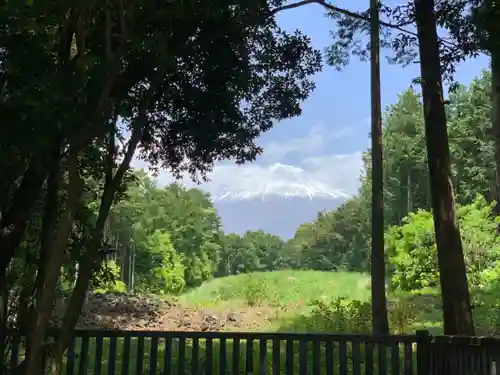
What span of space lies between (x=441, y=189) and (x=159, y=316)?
32.1 ft

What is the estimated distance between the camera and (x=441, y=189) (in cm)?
528

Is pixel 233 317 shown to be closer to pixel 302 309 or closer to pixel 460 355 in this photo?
pixel 302 309

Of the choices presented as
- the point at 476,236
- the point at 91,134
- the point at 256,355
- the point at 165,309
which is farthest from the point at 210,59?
the point at 476,236

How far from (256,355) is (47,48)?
18.1ft

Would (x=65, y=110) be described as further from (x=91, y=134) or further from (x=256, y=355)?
(x=256, y=355)

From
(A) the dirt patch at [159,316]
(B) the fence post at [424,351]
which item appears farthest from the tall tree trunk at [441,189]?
(A) the dirt patch at [159,316]

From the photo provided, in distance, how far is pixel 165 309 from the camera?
14555 mm

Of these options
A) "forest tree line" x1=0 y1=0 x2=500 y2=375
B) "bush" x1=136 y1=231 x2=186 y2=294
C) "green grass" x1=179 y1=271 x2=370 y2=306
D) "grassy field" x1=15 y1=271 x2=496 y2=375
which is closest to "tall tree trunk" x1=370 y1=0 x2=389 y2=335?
"grassy field" x1=15 y1=271 x2=496 y2=375

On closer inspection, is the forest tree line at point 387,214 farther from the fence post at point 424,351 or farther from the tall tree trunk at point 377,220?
the fence post at point 424,351

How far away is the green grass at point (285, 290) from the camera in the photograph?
16.5 meters

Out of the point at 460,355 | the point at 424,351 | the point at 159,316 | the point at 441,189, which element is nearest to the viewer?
the point at 460,355

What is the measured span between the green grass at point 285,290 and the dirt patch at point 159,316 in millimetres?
1462

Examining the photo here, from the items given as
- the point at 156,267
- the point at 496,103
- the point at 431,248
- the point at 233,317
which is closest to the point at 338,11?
the point at 496,103

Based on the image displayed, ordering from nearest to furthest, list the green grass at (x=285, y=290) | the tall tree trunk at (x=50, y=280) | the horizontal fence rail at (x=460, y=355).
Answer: the horizontal fence rail at (x=460, y=355), the tall tree trunk at (x=50, y=280), the green grass at (x=285, y=290)
